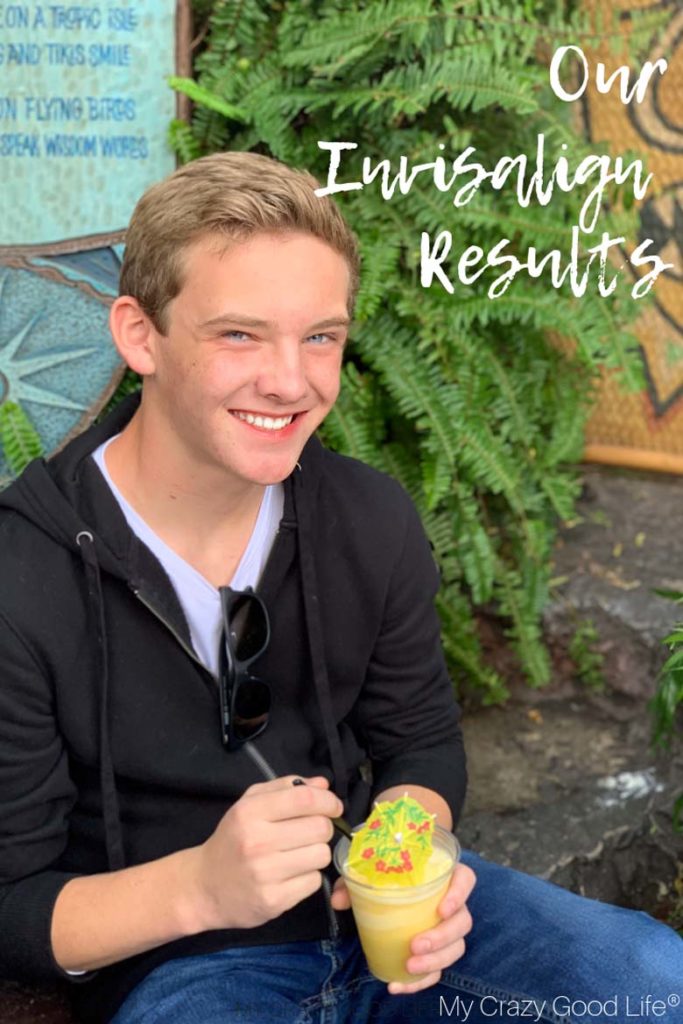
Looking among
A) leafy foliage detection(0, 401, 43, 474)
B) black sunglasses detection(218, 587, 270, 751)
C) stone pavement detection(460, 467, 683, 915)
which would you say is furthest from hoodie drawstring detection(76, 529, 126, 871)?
stone pavement detection(460, 467, 683, 915)

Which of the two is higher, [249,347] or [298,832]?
[249,347]

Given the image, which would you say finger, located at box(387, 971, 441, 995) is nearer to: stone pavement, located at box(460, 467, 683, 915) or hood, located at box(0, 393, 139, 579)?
hood, located at box(0, 393, 139, 579)

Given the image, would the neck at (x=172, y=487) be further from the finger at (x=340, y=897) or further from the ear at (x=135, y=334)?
the finger at (x=340, y=897)

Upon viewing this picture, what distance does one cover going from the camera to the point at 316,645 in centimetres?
265

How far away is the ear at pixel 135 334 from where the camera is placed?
2.54 meters

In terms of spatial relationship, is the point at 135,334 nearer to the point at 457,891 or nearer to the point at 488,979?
the point at 457,891

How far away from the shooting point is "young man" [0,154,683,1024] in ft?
7.57

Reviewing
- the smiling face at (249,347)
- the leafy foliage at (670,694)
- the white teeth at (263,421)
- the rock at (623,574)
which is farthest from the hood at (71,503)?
the rock at (623,574)

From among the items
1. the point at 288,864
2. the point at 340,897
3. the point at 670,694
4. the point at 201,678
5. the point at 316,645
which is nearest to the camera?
the point at 288,864

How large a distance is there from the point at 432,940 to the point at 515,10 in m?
2.79

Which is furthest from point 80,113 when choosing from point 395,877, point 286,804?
point 395,877

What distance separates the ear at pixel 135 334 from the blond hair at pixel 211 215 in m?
0.02

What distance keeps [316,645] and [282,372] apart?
619mm

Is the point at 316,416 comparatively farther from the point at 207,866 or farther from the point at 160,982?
the point at 160,982
